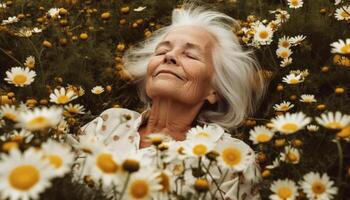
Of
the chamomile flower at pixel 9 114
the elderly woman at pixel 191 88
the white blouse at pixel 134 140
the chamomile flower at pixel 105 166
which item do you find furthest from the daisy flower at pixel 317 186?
the chamomile flower at pixel 9 114

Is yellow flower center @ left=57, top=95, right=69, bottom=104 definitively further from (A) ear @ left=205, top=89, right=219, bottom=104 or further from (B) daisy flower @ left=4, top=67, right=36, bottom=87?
(A) ear @ left=205, top=89, right=219, bottom=104

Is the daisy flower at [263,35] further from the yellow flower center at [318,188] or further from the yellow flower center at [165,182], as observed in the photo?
the yellow flower center at [165,182]

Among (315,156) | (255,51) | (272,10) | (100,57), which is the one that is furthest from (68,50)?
(315,156)

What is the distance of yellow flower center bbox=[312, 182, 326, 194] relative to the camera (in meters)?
2.35

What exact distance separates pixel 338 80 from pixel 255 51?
2.56 ft

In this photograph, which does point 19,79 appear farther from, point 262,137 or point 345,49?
point 345,49

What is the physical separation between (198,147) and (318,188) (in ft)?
1.71

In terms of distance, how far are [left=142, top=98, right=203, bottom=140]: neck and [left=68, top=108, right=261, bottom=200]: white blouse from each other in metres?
0.10

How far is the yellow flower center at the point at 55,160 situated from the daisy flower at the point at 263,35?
2363mm

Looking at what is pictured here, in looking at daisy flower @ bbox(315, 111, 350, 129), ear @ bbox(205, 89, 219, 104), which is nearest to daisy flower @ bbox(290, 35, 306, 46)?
ear @ bbox(205, 89, 219, 104)

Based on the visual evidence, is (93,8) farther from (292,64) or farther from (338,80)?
(338,80)

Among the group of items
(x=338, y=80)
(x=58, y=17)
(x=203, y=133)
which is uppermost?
(x=58, y=17)

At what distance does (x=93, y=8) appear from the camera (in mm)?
4973

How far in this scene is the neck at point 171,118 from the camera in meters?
3.35
